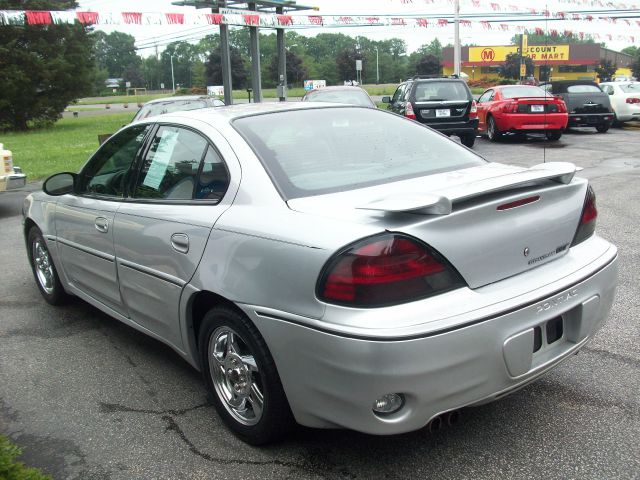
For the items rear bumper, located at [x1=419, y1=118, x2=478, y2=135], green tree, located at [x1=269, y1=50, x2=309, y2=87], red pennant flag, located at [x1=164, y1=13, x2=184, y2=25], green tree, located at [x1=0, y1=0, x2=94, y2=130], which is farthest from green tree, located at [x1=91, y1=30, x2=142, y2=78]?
rear bumper, located at [x1=419, y1=118, x2=478, y2=135]

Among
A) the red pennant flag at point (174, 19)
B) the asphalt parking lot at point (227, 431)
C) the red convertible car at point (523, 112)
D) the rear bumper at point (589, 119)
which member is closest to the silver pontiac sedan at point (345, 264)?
the asphalt parking lot at point (227, 431)

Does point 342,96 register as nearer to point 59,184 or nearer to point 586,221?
point 59,184

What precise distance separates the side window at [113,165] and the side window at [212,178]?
809mm

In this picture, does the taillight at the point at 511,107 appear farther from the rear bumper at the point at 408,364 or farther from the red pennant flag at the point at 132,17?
the rear bumper at the point at 408,364

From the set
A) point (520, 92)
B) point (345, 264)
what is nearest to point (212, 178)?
point (345, 264)

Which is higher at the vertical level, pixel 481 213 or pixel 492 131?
pixel 492 131

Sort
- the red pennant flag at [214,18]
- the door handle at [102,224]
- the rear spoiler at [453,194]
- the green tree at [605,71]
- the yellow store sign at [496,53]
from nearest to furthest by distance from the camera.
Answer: the rear spoiler at [453,194], the door handle at [102,224], the red pennant flag at [214,18], the green tree at [605,71], the yellow store sign at [496,53]

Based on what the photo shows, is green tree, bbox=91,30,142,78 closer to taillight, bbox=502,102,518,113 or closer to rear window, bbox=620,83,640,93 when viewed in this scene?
rear window, bbox=620,83,640,93

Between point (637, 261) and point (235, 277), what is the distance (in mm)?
4255

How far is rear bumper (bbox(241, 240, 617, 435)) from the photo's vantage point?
231cm

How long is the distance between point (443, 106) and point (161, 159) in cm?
1170

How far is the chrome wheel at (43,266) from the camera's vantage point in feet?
16.4

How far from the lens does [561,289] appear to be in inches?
106

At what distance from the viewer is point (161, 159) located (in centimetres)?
366
